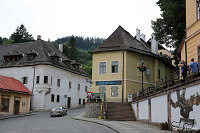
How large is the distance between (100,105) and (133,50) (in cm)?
1104

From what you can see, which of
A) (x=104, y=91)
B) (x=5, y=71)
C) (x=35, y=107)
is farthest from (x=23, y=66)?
(x=104, y=91)

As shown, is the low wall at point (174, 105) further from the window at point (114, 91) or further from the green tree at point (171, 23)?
the green tree at point (171, 23)

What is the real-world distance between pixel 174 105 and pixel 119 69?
19465 mm

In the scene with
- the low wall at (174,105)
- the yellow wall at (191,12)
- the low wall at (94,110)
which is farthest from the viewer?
the low wall at (94,110)

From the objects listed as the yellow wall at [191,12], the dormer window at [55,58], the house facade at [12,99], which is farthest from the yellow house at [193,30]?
the dormer window at [55,58]

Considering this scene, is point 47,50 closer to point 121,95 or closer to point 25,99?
point 25,99

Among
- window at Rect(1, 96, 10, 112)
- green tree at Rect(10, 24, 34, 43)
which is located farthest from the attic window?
green tree at Rect(10, 24, 34, 43)

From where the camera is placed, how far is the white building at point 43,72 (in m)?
46.5

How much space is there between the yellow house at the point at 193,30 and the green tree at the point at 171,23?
11.7 metres

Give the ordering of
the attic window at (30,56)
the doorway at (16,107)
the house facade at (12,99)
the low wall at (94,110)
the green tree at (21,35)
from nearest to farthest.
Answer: the low wall at (94,110) < the house facade at (12,99) < the doorway at (16,107) < the attic window at (30,56) < the green tree at (21,35)

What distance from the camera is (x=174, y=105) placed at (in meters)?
17.8

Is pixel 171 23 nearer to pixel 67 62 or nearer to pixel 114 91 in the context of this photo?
pixel 114 91

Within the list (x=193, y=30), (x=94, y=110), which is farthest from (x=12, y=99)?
(x=193, y=30)

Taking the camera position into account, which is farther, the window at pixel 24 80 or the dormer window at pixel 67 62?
the dormer window at pixel 67 62
